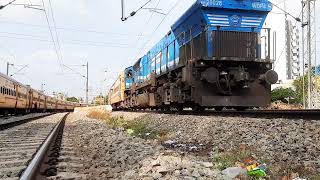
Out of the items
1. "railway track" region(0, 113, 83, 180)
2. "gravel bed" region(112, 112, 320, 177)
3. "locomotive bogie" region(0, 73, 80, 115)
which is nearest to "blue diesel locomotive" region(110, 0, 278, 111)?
"gravel bed" region(112, 112, 320, 177)

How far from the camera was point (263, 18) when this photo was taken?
12766 mm

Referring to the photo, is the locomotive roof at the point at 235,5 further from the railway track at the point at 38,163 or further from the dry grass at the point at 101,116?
the dry grass at the point at 101,116

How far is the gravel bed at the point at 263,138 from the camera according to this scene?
5.33m

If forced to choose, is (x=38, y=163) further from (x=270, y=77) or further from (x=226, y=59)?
(x=270, y=77)

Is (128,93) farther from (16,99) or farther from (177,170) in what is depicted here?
(177,170)

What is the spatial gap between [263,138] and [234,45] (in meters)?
5.92

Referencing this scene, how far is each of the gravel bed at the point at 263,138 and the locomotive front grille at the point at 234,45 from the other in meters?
2.59

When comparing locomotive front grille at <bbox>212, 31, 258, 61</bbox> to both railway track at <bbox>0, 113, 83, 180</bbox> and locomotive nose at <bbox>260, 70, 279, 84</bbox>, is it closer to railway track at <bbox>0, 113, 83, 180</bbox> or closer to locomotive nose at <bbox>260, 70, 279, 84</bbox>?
locomotive nose at <bbox>260, 70, 279, 84</bbox>

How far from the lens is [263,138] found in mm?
6781

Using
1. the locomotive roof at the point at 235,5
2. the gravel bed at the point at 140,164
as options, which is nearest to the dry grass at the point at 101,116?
the locomotive roof at the point at 235,5

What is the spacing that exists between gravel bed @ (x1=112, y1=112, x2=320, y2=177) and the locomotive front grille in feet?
8.51

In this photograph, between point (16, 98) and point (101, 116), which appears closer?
point (101, 116)

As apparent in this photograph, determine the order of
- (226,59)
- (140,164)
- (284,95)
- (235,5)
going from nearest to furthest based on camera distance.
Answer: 1. (140,164)
2. (226,59)
3. (235,5)
4. (284,95)

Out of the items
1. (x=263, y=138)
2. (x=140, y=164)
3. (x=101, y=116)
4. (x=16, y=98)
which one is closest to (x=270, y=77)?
(x=263, y=138)
